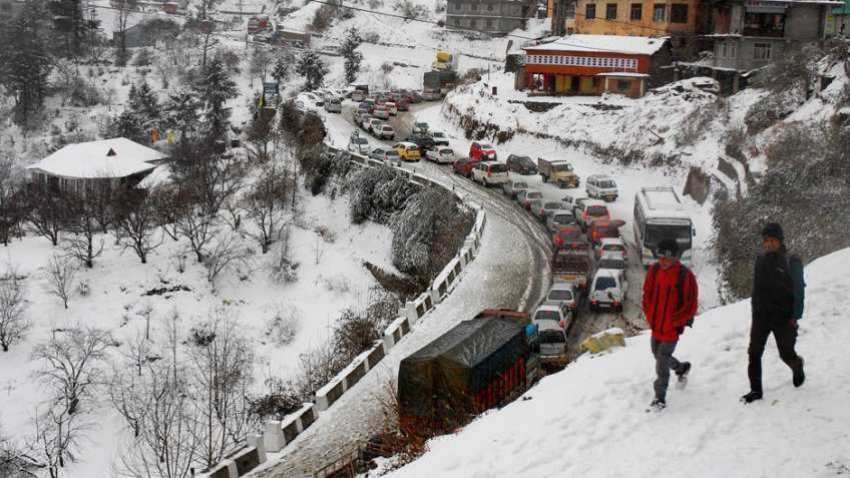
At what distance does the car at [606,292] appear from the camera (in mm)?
25062

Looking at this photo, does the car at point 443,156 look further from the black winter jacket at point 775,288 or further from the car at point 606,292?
the black winter jacket at point 775,288

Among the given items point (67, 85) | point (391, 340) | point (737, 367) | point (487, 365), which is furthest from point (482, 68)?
point (737, 367)

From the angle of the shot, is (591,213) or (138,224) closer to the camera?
(591,213)

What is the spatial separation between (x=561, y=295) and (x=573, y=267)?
2933 millimetres

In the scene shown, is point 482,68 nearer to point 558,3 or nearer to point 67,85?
point 558,3

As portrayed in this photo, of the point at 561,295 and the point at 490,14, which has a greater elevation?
the point at 490,14

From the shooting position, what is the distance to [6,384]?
33938 millimetres

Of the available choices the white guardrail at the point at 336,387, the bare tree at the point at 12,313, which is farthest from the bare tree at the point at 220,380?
the bare tree at the point at 12,313

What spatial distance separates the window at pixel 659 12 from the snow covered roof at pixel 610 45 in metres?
2.45

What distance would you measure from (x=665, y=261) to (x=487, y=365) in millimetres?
7520

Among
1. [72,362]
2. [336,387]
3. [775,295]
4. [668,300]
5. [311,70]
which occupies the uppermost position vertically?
[311,70]

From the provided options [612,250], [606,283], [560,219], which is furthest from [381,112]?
[606,283]

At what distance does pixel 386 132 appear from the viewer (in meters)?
57.1

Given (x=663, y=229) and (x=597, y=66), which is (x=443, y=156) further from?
(x=663, y=229)
